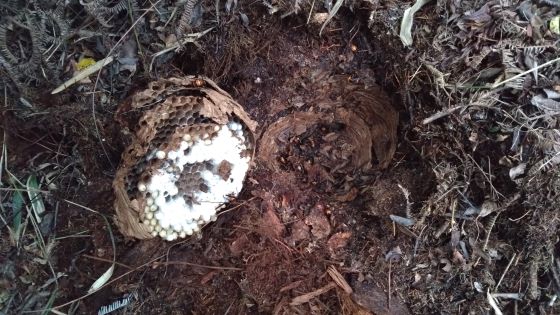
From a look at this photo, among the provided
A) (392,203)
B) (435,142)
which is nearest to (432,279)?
(392,203)

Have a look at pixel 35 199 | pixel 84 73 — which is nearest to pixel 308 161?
pixel 84 73

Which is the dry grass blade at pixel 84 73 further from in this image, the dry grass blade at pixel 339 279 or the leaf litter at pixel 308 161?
the dry grass blade at pixel 339 279

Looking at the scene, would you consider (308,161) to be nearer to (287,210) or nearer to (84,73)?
(287,210)

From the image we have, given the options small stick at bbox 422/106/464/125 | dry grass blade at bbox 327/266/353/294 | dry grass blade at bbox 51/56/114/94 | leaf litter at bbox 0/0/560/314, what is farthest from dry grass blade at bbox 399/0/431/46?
dry grass blade at bbox 51/56/114/94

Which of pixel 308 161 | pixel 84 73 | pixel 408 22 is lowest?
pixel 308 161

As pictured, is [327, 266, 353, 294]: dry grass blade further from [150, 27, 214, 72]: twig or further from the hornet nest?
[150, 27, 214, 72]: twig

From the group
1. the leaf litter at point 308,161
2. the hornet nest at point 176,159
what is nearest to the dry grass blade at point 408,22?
the leaf litter at point 308,161

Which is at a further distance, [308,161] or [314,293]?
[308,161]

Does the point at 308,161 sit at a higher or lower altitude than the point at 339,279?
higher

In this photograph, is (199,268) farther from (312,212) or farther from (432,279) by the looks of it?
(432,279)
